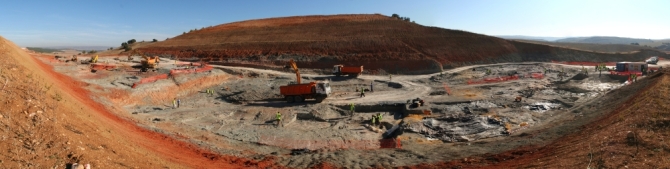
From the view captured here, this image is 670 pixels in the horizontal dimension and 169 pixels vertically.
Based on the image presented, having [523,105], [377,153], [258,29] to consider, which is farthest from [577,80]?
[258,29]

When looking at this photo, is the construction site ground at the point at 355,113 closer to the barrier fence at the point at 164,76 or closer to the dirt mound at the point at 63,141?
the barrier fence at the point at 164,76

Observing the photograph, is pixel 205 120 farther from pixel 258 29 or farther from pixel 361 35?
pixel 258 29

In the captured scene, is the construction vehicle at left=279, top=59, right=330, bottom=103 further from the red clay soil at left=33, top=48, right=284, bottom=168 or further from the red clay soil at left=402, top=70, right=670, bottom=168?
the red clay soil at left=402, top=70, right=670, bottom=168

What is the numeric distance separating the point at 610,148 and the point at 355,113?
16937 millimetres

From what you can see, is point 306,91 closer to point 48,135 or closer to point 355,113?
point 355,113

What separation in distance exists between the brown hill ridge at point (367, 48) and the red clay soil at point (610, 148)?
3470cm

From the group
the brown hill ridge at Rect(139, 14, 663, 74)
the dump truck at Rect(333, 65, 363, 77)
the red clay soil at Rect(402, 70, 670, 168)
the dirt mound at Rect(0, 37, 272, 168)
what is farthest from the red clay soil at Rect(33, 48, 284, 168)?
the brown hill ridge at Rect(139, 14, 663, 74)

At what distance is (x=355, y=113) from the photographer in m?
26.1

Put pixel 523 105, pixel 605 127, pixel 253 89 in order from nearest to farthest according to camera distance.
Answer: pixel 605 127, pixel 523 105, pixel 253 89

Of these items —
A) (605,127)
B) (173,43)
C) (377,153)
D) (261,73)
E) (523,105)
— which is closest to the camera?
(605,127)

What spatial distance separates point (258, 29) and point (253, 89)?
1603 inches

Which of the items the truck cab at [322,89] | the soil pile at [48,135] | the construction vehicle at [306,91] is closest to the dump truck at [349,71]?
the construction vehicle at [306,91]

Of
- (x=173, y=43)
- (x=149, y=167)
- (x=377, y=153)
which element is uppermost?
(x=173, y=43)

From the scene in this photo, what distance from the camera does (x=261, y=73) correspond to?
44000 millimetres
